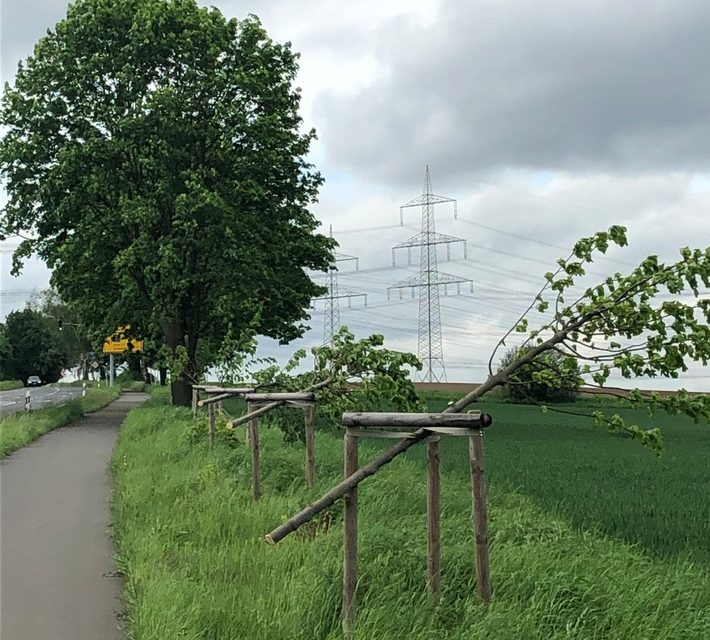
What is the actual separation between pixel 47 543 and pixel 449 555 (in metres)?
4.88

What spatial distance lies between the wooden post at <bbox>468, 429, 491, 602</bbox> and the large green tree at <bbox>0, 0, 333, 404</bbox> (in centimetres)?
2251

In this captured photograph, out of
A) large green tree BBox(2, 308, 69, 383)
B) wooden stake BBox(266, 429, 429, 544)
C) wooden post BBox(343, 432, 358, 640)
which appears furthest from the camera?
large green tree BBox(2, 308, 69, 383)

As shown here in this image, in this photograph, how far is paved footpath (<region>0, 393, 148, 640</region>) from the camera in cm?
667

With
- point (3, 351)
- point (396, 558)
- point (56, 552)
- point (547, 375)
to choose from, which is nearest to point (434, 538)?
point (396, 558)

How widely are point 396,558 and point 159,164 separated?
24980 mm

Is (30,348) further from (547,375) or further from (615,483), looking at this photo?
(547,375)

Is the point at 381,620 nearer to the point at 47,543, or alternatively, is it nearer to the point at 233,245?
the point at 47,543

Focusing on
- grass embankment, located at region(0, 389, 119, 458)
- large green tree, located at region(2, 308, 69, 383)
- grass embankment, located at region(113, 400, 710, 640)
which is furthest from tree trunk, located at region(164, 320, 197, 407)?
large green tree, located at region(2, 308, 69, 383)

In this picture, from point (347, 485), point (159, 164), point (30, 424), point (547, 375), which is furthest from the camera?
point (159, 164)

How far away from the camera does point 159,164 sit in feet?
97.5

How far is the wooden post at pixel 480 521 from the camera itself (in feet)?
18.7

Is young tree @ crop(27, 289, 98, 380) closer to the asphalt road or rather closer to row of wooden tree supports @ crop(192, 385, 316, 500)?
the asphalt road

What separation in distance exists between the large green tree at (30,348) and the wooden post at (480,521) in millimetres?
99361

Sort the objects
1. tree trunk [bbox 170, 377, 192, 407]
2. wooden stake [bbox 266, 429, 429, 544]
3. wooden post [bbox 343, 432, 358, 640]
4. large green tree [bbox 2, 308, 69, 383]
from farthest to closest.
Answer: large green tree [bbox 2, 308, 69, 383], tree trunk [bbox 170, 377, 192, 407], wooden stake [bbox 266, 429, 429, 544], wooden post [bbox 343, 432, 358, 640]
